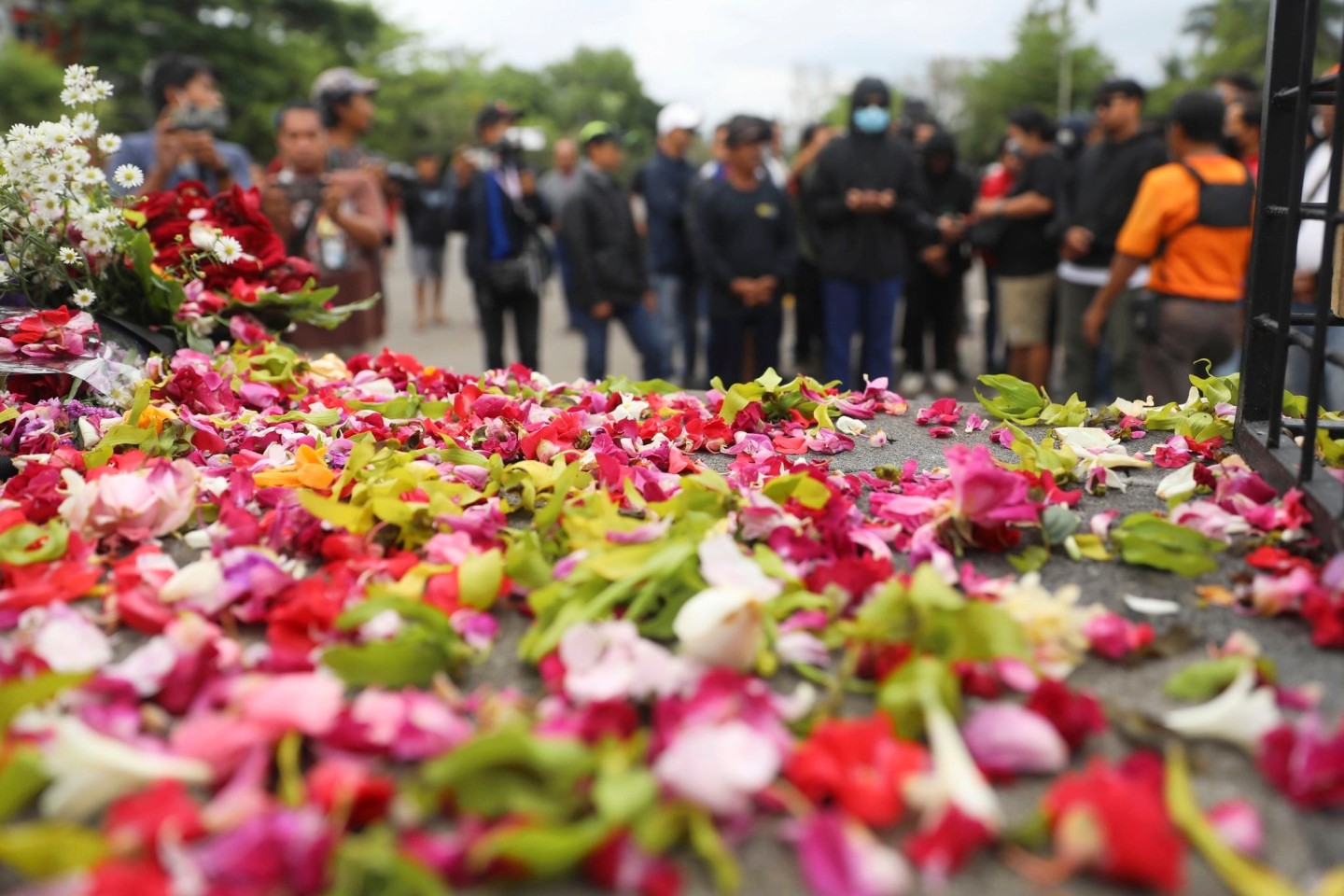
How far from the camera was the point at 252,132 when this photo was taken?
3309 cm

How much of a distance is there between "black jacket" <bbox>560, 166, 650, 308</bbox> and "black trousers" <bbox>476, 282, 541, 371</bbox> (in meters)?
0.29

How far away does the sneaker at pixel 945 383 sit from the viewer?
747 cm

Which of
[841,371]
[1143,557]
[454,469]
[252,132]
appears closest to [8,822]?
[454,469]

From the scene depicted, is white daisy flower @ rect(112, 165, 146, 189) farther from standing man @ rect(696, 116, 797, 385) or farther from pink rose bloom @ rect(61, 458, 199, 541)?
standing man @ rect(696, 116, 797, 385)

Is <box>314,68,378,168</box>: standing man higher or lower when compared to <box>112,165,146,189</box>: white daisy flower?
higher

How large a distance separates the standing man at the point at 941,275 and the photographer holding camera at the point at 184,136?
4412 millimetres

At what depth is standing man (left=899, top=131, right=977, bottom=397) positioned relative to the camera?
742 centimetres

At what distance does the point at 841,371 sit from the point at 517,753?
5.32 meters

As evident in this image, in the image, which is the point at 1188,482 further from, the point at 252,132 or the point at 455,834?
the point at 252,132

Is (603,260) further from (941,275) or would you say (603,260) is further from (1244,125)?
(1244,125)

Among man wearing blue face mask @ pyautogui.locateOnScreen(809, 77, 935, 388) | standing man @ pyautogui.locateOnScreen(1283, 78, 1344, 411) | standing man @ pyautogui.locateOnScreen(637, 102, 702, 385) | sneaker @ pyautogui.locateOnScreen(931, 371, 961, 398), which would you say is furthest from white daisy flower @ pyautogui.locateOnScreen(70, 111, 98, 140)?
sneaker @ pyautogui.locateOnScreen(931, 371, 961, 398)

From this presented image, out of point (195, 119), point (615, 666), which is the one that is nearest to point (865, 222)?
point (195, 119)

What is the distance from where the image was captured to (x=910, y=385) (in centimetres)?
756

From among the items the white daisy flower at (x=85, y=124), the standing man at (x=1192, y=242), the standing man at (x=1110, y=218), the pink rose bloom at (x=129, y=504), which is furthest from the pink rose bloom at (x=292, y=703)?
the standing man at (x=1110, y=218)
